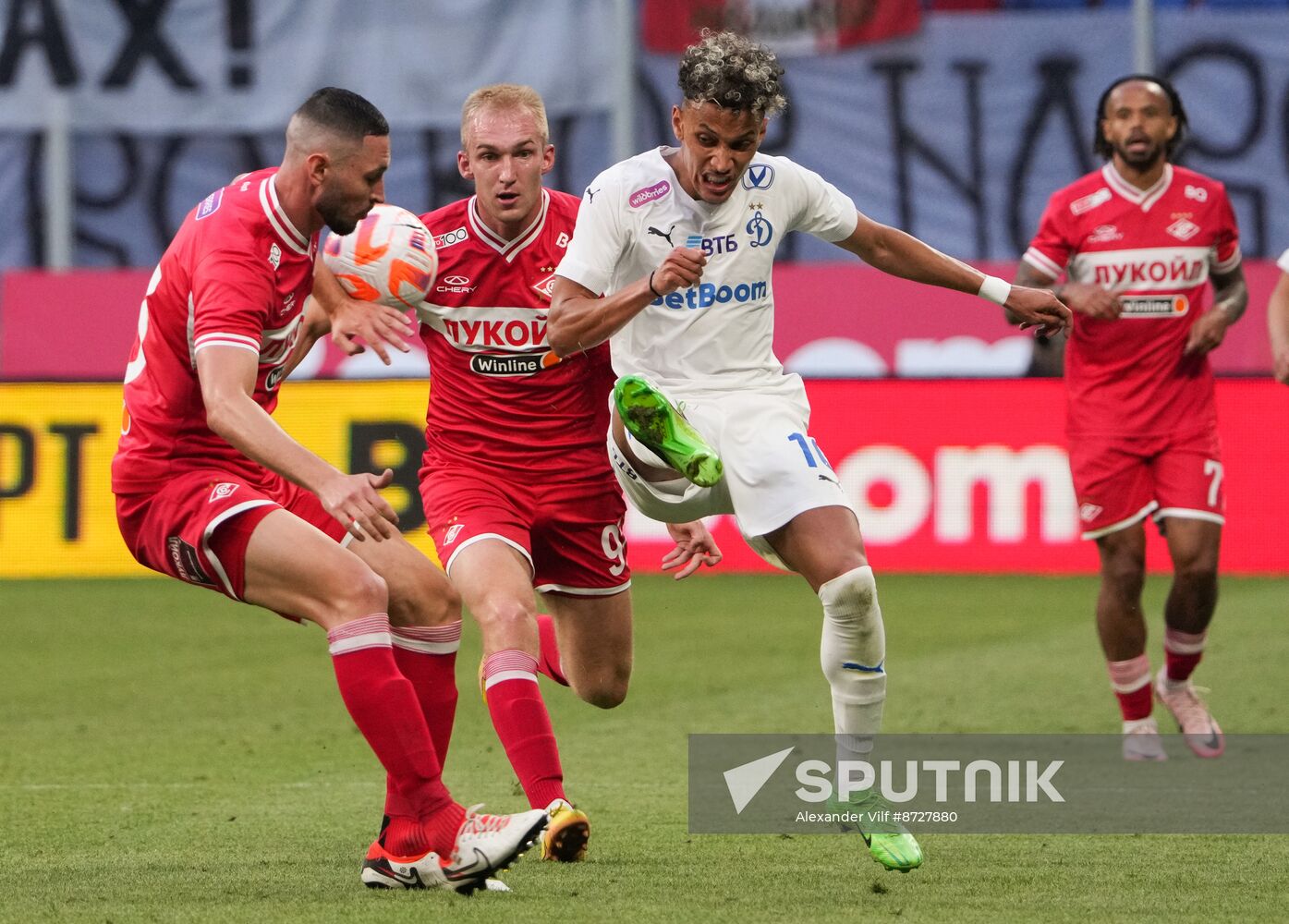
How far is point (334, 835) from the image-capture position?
616 cm

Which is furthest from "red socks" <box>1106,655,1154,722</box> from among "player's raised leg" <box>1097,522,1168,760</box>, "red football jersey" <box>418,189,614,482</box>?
"red football jersey" <box>418,189,614,482</box>

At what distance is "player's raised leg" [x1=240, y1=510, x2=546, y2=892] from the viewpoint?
525 cm

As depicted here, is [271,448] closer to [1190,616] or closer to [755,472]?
[755,472]

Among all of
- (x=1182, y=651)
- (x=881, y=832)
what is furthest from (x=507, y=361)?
(x=1182, y=651)

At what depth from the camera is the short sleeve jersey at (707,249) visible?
19.3 ft

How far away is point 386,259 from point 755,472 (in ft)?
4.28

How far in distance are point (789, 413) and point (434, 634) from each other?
117cm

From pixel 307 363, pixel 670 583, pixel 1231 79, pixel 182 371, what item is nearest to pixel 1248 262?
pixel 1231 79

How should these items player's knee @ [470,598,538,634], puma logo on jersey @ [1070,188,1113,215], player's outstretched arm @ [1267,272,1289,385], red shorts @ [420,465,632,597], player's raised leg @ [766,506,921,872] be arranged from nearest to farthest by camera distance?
player's raised leg @ [766,506,921,872] → player's knee @ [470,598,538,634] → red shorts @ [420,465,632,597] → player's outstretched arm @ [1267,272,1289,385] → puma logo on jersey @ [1070,188,1113,215]

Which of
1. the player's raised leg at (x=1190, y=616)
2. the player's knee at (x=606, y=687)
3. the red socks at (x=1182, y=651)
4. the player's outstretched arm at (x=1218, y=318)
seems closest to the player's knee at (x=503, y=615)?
the player's knee at (x=606, y=687)

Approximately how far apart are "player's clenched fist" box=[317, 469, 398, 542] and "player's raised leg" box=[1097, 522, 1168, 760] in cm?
385

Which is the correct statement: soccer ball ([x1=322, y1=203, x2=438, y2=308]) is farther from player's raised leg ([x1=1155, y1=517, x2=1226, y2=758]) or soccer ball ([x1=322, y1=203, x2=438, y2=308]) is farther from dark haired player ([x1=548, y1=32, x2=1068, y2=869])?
player's raised leg ([x1=1155, y1=517, x2=1226, y2=758])

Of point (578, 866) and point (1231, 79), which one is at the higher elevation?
point (1231, 79)

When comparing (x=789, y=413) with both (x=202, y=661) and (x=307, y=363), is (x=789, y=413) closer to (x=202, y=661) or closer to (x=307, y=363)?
(x=202, y=661)
